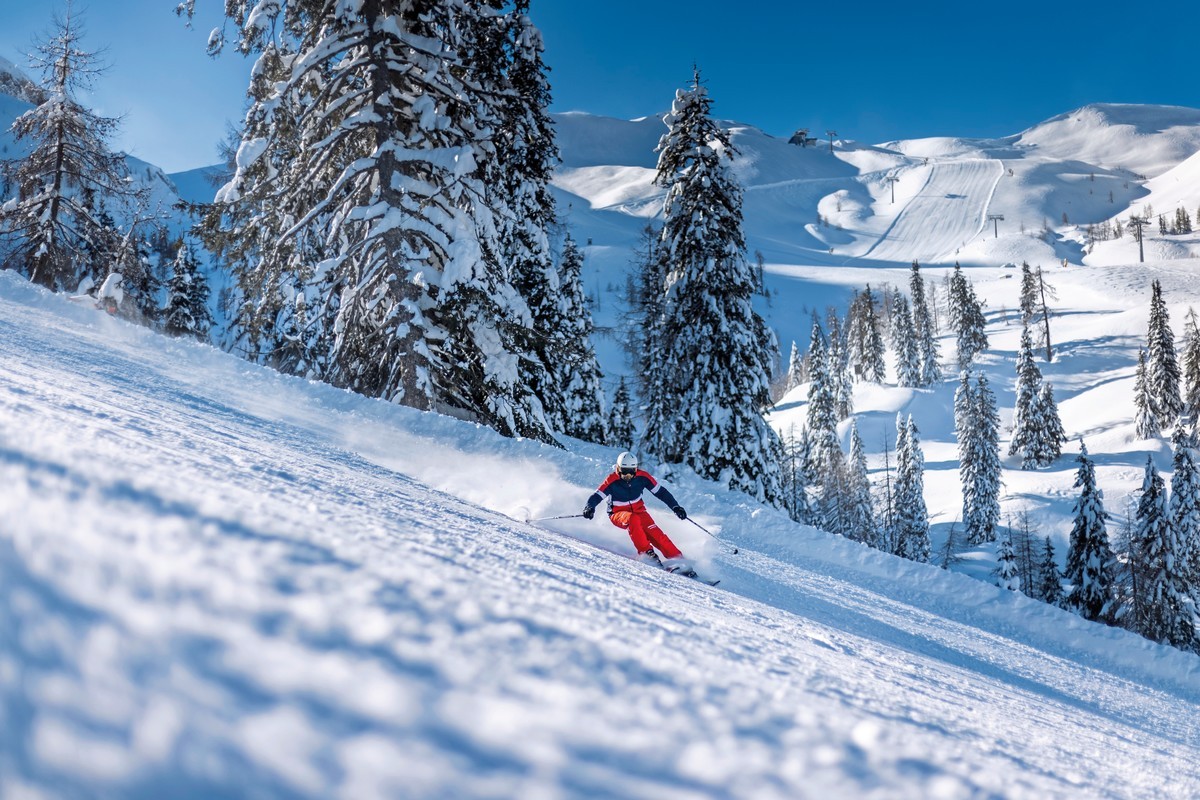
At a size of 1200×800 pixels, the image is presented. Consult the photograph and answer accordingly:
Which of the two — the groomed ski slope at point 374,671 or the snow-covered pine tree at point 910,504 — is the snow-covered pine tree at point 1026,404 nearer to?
the snow-covered pine tree at point 910,504

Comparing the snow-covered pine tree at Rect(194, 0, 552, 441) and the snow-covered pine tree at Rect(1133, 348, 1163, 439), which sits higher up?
the snow-covered pine tree at Rect(1133, 348, 1163, 439)

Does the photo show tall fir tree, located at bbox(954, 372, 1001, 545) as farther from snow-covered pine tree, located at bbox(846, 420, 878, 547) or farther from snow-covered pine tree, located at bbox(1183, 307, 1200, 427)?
snow-covered pine tree, located at bbox(1183, 307, 1200, 427)

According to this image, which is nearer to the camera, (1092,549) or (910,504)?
(1092,549)

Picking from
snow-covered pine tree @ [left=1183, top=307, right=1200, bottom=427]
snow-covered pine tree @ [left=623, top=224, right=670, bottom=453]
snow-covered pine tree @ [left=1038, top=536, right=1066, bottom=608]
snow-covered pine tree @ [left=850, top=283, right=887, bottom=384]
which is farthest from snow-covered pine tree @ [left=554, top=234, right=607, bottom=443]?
snow-covered pine tree @ [left=850, top=283, right=887, bottom=384]

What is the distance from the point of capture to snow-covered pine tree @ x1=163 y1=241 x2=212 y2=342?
110ft

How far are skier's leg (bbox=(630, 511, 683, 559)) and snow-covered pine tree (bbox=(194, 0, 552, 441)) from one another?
4.57m

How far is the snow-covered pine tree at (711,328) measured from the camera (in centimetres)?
1828

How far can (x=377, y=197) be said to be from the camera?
10031mm

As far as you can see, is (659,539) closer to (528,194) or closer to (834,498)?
(528,194)

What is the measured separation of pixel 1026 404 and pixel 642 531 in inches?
2412

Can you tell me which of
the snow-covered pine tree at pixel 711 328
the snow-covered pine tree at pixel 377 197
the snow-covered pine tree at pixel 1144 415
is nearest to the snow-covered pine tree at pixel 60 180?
the snow-covered pine tree at pixel 377 197

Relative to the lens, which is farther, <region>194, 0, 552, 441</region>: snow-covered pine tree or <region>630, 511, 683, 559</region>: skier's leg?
<region>194, 0, 552, 441</region>: snow-covered pine tree

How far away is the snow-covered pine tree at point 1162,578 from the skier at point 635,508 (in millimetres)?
32101

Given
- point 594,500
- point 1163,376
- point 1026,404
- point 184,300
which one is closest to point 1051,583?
point 1026,404
